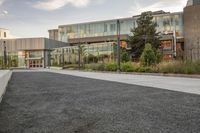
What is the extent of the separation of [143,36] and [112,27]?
2155cm

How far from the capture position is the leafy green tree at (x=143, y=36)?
5559 cm

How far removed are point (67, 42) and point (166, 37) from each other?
101 feet

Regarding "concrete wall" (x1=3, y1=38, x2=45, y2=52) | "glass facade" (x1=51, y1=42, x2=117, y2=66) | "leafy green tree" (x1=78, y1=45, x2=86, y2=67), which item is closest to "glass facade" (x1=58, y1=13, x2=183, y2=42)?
"concrete wall" (x1=3, y1=38, x2=45, y2=52)

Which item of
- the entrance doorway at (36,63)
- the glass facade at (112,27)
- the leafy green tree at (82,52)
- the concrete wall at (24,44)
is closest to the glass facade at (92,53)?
Answer: the leafy green tree at (82,52)

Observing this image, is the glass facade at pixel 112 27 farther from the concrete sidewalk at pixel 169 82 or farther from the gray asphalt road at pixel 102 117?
the gray asphalt road at pixel 102 117

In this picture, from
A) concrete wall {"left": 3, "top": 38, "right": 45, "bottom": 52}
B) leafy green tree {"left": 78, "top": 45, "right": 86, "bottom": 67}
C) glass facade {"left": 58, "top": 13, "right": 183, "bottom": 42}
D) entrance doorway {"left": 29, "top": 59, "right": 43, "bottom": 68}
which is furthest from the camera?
entrance doorway {"left": 29, "top": 59, "right": 43, "bottom": 68}

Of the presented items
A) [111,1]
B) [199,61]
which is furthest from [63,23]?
[199,61]

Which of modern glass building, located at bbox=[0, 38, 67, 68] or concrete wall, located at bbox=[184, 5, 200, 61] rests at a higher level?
concrete wall, located at bbox=[184, 5, 200, 61]

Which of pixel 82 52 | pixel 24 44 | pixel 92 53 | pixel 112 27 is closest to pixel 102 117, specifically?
pixel 92 53

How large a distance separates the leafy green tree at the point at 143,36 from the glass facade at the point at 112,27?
1299cm

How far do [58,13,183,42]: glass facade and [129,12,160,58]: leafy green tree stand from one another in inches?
511

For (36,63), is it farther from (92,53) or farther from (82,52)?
(92,53)

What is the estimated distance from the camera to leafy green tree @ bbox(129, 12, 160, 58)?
5559 centimetres

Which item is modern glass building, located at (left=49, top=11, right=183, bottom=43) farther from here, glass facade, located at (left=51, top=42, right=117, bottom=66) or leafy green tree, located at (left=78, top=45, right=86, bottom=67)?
leafy green tree, located at (left=78, top=45, right=86, bottom=67)
